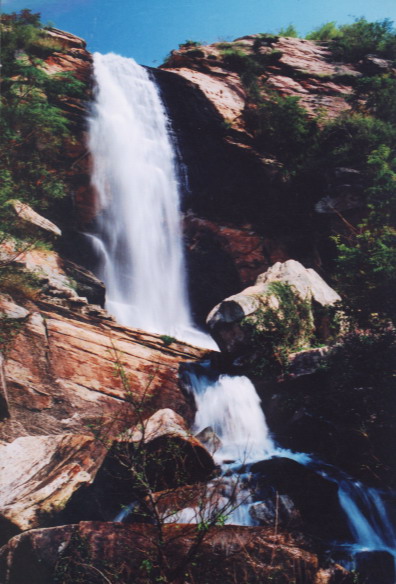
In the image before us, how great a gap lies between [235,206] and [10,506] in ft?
39.7

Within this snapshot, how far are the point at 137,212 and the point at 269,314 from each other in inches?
266

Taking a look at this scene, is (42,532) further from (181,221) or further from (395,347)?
(181,221)

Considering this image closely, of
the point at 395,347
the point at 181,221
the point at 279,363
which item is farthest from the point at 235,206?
the point at 395,347

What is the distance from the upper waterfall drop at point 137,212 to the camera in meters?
12.0

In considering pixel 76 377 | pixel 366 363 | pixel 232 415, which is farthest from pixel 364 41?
pixel 76 377

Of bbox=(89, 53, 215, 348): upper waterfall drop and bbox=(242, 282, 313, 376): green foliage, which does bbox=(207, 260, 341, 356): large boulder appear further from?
bbox=(89, 53, 215, 348): upper waterfall drop

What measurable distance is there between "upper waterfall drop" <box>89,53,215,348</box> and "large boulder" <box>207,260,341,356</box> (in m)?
2.94

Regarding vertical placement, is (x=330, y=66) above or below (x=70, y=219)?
above

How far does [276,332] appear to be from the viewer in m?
8.25

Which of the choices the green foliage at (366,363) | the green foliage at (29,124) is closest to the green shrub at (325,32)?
the green foliage at (29,124)

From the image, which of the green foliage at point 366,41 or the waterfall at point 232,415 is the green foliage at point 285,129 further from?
the waterfall at point 232,415

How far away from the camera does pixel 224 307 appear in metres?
8.45

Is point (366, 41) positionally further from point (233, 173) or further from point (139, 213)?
point (139, 213)

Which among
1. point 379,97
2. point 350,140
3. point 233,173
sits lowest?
point 233,173
